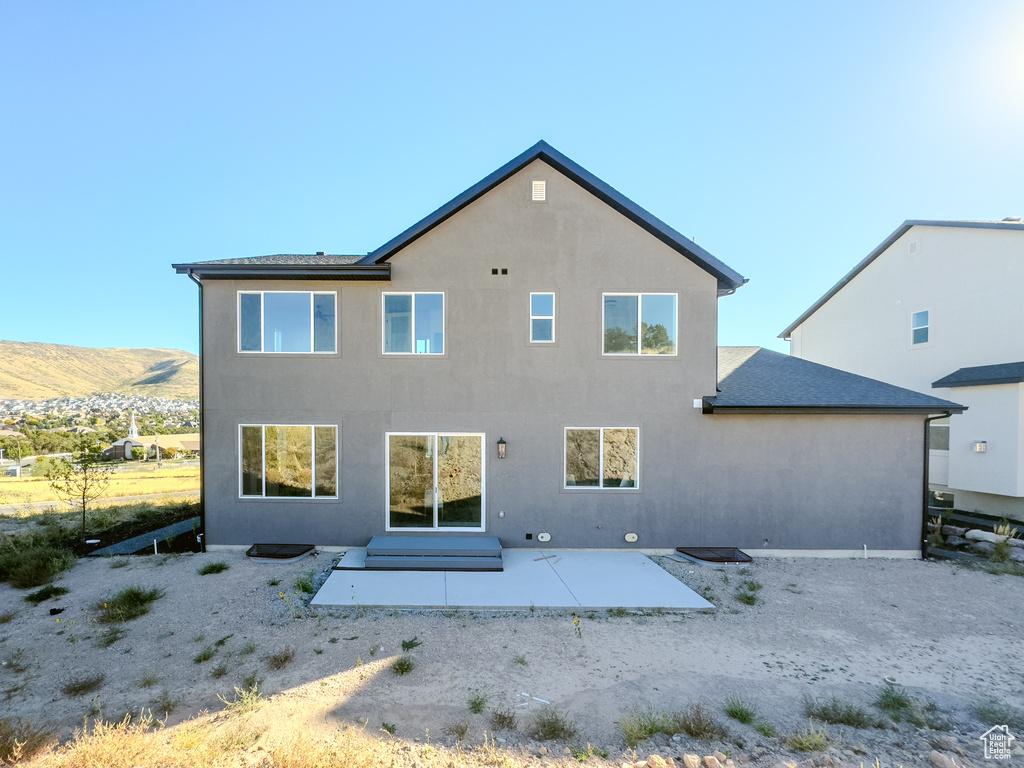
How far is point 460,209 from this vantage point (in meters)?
9.45

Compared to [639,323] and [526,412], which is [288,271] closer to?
[526,412]

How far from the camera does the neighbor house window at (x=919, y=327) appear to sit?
1490 cm

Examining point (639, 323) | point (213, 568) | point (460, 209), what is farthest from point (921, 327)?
point (213, 568)

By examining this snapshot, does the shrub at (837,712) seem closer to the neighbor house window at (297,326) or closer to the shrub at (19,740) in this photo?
the shrub at (19,740)

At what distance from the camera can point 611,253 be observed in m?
9.53

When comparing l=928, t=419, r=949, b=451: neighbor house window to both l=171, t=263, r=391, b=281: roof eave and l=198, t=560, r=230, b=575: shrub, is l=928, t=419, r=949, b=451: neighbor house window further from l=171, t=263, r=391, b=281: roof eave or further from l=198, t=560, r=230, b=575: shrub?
l=198, t=560, r=230, b=575: shrub

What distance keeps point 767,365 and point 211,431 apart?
13406 mm

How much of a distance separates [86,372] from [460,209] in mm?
115358

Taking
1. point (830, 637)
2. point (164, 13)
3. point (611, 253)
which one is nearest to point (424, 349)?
point (611, 253)

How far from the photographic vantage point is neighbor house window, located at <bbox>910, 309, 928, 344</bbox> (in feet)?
48.9

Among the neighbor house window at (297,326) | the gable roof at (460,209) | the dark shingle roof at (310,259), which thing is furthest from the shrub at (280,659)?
the dark shingle roof at (310,259)

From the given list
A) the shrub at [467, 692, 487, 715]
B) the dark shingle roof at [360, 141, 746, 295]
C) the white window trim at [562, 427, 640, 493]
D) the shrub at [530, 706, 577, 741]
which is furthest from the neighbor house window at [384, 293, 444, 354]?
the shrub at [530, 706, 577, 741]

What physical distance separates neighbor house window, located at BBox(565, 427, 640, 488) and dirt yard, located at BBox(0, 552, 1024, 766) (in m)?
2.48

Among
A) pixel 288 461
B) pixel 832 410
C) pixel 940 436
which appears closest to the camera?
pixel 832 410
